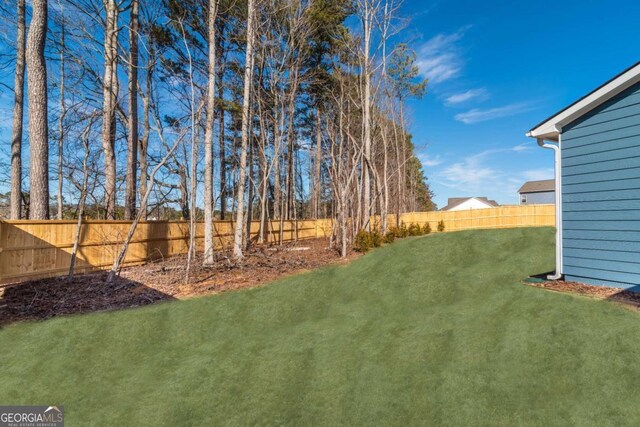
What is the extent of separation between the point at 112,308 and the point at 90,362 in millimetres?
1840

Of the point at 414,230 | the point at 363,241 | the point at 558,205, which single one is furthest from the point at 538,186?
the point at 558,205

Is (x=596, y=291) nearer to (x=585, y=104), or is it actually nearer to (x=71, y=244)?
(x=585, y=104)

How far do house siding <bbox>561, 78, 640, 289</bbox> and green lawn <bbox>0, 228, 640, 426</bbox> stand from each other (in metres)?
1.33

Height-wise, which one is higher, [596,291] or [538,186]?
[538,186]

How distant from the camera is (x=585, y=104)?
5117 millimetres

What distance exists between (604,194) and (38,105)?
12.6 metres

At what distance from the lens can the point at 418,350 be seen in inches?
132

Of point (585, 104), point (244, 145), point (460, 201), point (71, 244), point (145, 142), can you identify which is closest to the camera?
point (585, 104)

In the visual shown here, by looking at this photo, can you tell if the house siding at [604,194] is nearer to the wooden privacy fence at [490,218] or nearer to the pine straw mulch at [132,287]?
the pine straw mulch at [132,287]

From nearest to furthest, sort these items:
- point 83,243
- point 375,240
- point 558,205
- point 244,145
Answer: point 558,205, point 83,243, point 244,145, point 375,240

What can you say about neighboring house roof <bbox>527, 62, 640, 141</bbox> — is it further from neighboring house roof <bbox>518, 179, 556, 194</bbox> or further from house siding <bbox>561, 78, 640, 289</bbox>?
neighboring house roof <bbox>518, 179, 556, 194</bbox>

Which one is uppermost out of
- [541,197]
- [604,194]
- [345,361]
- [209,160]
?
[541,197]

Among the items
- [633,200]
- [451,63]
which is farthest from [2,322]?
[451,63]

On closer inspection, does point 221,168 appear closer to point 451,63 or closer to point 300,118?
point 300,118
